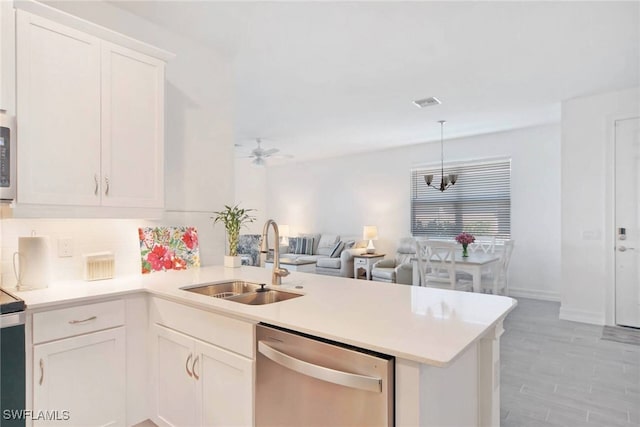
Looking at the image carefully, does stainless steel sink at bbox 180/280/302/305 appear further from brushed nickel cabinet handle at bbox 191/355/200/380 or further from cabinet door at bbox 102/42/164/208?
cabinet door at bbox 102/42/164/208

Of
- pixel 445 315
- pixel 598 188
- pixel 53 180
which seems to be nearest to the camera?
pixel 445 315

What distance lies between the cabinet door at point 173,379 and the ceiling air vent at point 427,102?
3.72m

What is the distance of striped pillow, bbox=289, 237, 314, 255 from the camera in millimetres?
7874

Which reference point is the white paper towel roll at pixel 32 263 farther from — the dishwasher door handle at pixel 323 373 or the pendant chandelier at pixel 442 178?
the pendant chandelier at pixel 442 178

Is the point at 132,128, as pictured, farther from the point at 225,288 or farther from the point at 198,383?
the point at 198,383

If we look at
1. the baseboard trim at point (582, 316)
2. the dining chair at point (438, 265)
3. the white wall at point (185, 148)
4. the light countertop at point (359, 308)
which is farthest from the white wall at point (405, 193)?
the light countertop at point (359, 308)

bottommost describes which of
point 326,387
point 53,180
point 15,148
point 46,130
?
point 326,387

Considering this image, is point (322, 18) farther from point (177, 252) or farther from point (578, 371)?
point (578, 371)

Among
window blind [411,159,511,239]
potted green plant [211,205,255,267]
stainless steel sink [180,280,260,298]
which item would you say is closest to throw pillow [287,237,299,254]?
window blind [411,159,511,239]

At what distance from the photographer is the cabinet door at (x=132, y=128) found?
2.09m

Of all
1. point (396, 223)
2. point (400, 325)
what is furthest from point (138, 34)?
point (396, 223)

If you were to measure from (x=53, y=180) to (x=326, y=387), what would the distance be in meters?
1.75

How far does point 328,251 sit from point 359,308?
598 cm

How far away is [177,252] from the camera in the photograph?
2645 millimetres
